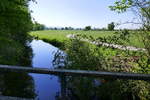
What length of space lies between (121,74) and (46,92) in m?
8.79

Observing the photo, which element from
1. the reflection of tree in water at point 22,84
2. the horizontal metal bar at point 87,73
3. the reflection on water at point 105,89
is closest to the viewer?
the horizontal metal bar at point 87,73

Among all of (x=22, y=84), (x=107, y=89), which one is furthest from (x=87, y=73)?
(x=22, y=84)

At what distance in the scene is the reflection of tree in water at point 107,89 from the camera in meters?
5.16

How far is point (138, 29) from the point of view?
5.14 meters

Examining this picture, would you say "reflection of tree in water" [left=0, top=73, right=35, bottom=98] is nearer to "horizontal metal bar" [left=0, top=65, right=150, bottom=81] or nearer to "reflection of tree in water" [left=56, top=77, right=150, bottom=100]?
"reflection of tree in water" [left=56, top=77, right=150, bottom=100]

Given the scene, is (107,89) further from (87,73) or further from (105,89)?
(87,73)

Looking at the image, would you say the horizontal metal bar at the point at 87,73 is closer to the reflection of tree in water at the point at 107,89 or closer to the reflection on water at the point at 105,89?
the reflection on water at the point at 105,89

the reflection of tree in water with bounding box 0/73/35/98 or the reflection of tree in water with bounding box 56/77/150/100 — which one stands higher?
the reflection of tree in water with bounding box 56/77/150/100

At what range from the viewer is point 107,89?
6.34 meters

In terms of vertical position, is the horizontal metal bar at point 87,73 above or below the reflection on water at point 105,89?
above

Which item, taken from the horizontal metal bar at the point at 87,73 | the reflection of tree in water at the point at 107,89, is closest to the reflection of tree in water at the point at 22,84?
the reflection of tree in water at the point at 107,89

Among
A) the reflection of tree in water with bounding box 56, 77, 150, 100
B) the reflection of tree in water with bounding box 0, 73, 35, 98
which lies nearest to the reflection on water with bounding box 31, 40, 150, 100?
the reflection of tree in water with bounding box 56, 77, 150, 100

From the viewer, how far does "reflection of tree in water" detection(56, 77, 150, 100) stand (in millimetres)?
5165

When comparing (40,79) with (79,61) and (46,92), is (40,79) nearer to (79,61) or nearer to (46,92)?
(46,92)
